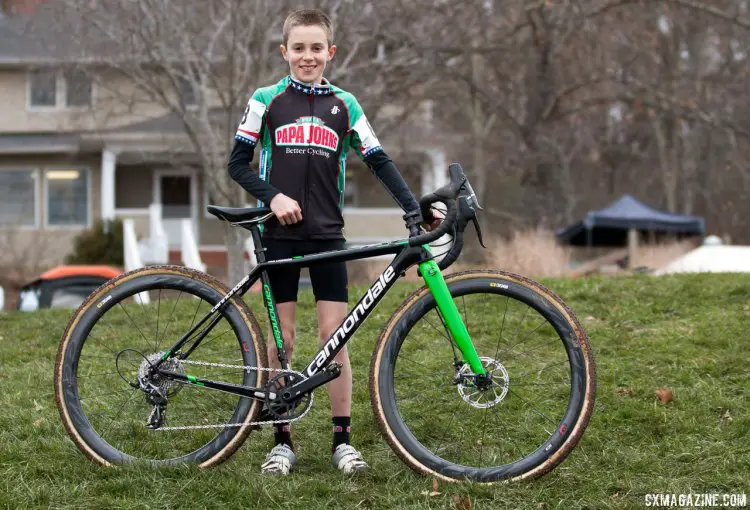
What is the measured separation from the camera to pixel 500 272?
404cm

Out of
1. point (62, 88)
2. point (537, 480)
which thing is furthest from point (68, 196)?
point (537, 480)

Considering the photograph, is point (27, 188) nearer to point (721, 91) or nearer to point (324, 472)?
point (721, 91)

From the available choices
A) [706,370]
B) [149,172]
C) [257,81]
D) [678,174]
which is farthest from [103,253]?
[678,174]

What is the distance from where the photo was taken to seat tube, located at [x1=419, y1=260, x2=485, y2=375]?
399 cm

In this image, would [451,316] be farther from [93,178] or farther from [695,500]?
[93,178]

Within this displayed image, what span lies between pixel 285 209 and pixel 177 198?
77.3 ft

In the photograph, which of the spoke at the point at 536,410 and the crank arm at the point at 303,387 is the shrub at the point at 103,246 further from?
the crank arm at the point at 303,387

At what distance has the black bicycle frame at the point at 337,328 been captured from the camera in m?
4.11

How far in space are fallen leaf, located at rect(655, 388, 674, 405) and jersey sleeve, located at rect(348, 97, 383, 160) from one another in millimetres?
2156

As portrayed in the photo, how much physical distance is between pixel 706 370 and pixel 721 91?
29.6 m

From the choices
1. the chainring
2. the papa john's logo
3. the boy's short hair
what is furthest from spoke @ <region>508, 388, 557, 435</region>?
the boy's short hair

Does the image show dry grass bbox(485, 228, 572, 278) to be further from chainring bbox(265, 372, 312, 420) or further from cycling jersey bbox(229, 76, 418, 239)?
chainring bbox(265, 372, 312, 420)

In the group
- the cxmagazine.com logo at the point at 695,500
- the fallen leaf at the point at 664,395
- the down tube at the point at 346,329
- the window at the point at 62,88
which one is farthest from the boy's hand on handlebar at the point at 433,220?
the window at the point at 62,88

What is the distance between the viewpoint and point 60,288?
1428cm
